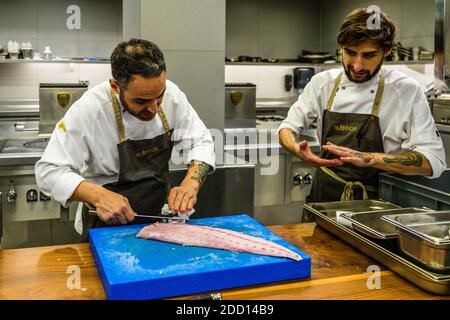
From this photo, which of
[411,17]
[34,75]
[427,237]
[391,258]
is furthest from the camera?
[34,75]

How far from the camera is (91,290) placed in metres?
1.38

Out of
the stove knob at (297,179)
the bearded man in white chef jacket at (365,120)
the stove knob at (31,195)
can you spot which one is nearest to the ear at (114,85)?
the bearded man in white chef jacket at (365,120)

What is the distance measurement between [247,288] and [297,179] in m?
2.24

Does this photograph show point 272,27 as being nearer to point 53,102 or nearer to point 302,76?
point 302,76

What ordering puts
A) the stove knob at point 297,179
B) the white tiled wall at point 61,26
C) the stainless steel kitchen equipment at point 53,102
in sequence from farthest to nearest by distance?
the white tiled wall at point 61,26, the stainless steel kitchen equipment at point 53,102, the stove knob at point 297,179

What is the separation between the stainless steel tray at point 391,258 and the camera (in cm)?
131

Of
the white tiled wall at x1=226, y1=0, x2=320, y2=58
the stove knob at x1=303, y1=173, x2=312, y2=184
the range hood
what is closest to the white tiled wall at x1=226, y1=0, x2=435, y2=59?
the white tiled wall at x1=226, y1=0, x2=320, y2=58

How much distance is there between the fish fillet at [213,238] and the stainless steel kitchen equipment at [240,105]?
12.8 ft

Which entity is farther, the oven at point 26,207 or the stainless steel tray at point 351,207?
the oven at point 26,207

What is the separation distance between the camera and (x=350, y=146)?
243 centimetres

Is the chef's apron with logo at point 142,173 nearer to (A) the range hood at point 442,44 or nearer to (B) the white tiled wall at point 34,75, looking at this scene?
(A) the range hood at point 442,44

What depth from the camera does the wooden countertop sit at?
1349 mm

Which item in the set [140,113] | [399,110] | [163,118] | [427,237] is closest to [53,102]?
[163,118]
